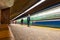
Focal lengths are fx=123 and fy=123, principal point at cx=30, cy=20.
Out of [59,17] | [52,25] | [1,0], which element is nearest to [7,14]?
[1,0]

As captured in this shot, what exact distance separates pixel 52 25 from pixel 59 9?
1.47m

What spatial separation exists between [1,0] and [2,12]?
4.21ft

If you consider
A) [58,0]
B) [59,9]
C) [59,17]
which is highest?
[58,0]

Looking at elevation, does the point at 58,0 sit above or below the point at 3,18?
above

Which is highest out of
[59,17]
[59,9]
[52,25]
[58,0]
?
[58,0]

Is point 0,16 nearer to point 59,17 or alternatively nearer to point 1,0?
point 1,0

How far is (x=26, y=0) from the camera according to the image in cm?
1002

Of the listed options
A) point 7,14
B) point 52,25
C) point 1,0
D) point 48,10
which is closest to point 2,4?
point 1,0

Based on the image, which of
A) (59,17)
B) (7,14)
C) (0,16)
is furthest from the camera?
(59,17)

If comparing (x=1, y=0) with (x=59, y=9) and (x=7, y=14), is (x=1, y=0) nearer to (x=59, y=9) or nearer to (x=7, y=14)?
(x=7, y=14)

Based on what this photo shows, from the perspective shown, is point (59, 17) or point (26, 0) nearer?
point (59, 17)

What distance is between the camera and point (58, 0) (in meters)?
9.55

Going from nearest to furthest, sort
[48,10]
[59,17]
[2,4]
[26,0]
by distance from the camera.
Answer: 1. [2,4]
2. [59,17]
3. [26,0]
4. [48,10]

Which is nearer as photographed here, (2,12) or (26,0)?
(2,12)
